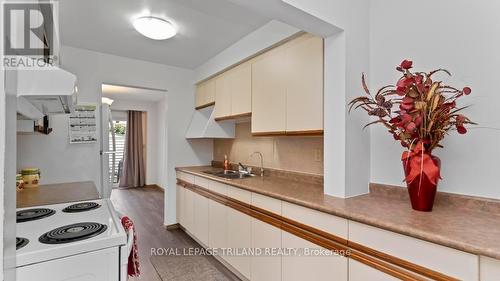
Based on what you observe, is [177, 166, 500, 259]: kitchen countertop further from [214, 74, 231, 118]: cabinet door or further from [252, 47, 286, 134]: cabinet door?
[214, 74, 231, 118]: cabinet door

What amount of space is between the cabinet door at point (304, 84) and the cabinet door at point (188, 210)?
1.78 meters

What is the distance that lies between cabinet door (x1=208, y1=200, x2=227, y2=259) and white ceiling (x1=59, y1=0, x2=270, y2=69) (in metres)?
1.84

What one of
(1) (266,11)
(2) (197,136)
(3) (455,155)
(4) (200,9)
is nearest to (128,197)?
(2) (197,136)

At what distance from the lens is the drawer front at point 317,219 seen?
138 centimetres

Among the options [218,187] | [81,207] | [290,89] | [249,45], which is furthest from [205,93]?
[81,207]

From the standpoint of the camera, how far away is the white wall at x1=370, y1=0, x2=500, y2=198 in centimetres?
135

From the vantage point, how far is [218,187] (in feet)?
8.61

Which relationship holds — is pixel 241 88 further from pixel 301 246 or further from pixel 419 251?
pixel 419 251

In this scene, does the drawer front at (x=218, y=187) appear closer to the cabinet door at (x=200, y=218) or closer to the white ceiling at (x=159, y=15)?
the cabinet door at (x=200, y=218)

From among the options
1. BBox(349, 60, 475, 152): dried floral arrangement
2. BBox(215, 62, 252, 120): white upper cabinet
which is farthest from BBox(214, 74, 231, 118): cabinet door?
BBox(349, 60, 475, 152): dried floral arrangement

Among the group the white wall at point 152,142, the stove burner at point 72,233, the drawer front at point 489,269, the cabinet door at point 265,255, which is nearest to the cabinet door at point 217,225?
the cabinet door at point 265,255

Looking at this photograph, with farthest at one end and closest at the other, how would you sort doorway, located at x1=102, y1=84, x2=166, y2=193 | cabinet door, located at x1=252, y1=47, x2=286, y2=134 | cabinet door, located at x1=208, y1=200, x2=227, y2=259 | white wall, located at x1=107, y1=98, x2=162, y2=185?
white wall, located at x1=107, y1=98, x2=162, y2=185 → doorway, located at x1=102, y1=84, x2=166, y2=193 → cabinet door, located at x1=208, y1=200, x2=227, y2=259 → cabinet door, located at x1=252, y1=47, x2=286, y2=134

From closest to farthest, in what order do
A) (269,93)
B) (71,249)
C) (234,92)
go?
(71,249) → (269,93) → (234,92)

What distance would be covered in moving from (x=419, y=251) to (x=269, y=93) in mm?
1685
